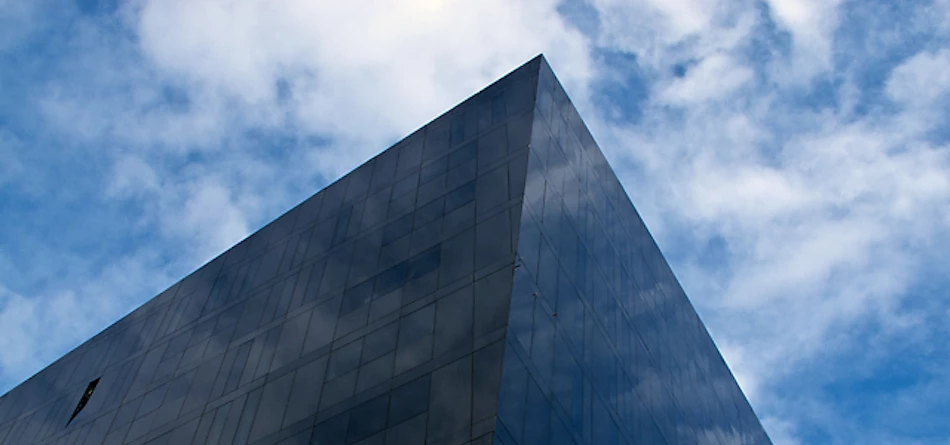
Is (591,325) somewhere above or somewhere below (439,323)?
above

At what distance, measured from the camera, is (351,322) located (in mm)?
37094

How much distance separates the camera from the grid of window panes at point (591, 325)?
103 feet

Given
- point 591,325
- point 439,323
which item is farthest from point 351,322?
point 591,325

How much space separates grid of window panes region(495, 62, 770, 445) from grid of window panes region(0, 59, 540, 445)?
113 cm

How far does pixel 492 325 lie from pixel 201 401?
17.2 m

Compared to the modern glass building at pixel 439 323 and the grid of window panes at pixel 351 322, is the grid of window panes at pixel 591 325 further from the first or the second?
the grid of window panes at pixel 351 322

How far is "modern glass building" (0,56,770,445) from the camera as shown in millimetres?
31391

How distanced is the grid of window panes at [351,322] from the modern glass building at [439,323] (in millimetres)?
105

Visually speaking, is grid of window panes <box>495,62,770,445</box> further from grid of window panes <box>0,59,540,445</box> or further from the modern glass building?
grid of window panes <box>0,59,540,445</box>

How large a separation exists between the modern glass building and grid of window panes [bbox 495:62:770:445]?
4.6 inches

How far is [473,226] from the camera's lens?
118 ft

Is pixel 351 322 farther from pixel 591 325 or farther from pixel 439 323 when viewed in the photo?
pixel 591 325

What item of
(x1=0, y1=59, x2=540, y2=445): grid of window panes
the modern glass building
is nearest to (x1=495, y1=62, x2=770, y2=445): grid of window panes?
the modern glass building

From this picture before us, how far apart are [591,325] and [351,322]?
9.57 metres
